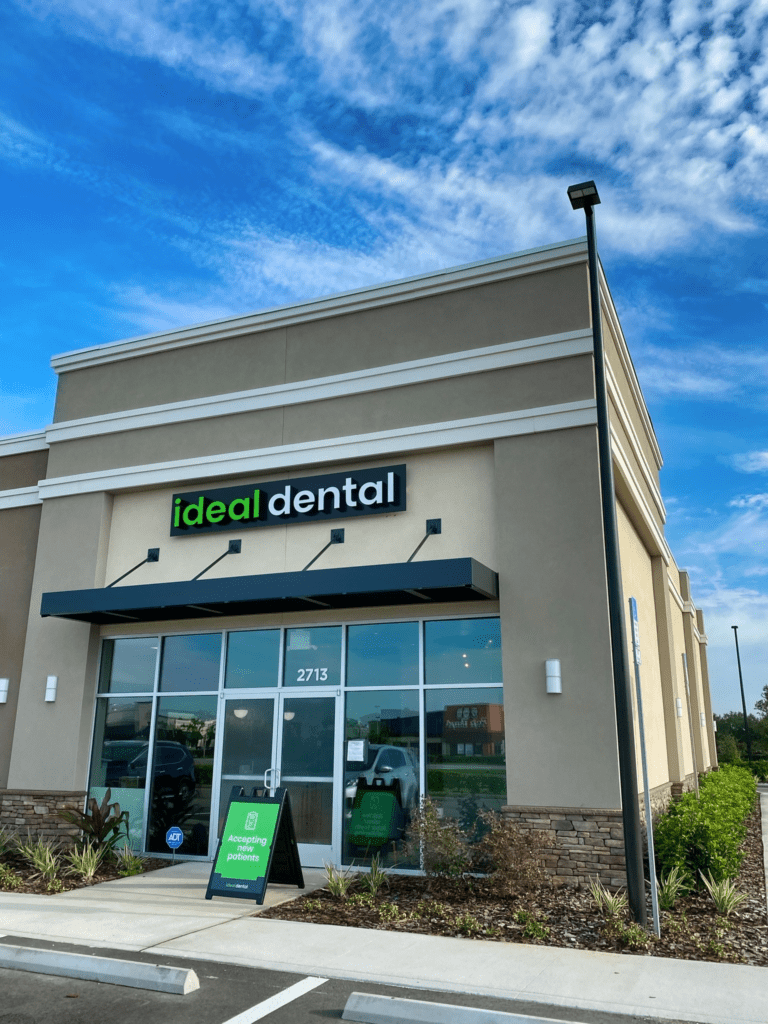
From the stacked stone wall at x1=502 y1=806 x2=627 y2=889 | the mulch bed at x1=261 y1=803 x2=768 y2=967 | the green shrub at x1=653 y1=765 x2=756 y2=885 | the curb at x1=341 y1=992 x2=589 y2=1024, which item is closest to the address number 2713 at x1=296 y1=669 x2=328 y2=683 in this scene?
the mulch bed at x1=261 y1=803 x2=768 y2=967

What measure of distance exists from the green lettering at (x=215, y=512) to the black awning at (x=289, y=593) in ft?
5.30

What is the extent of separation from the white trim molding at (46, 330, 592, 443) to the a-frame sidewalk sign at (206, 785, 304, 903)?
6.38 m

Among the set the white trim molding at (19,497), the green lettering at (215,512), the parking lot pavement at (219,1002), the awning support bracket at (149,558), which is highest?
the white trim molding at (19,497)

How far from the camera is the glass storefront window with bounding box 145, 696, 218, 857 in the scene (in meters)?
13.0

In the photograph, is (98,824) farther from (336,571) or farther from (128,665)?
(336,571)

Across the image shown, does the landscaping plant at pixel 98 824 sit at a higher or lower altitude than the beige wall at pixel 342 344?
lower

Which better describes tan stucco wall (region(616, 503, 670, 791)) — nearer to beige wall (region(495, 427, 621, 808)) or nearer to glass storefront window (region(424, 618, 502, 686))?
beige wall (region(495, 427, 621, 808))

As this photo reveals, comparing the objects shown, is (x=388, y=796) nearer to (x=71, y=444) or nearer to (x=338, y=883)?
(x=338, y=883)

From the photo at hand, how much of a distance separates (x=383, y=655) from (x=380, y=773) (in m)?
1.69

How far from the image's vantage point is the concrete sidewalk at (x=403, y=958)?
6422 millimetres

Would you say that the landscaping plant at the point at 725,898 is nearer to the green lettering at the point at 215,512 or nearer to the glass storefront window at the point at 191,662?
the glass storefront window at the point at 191,662

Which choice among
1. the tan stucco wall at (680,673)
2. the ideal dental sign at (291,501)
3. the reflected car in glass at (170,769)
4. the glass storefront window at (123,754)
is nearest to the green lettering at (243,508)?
the ideal dental sign at (291,501)

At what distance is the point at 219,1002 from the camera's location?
21.1ft

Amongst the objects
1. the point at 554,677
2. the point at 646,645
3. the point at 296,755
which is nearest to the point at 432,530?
the point at 554,677
